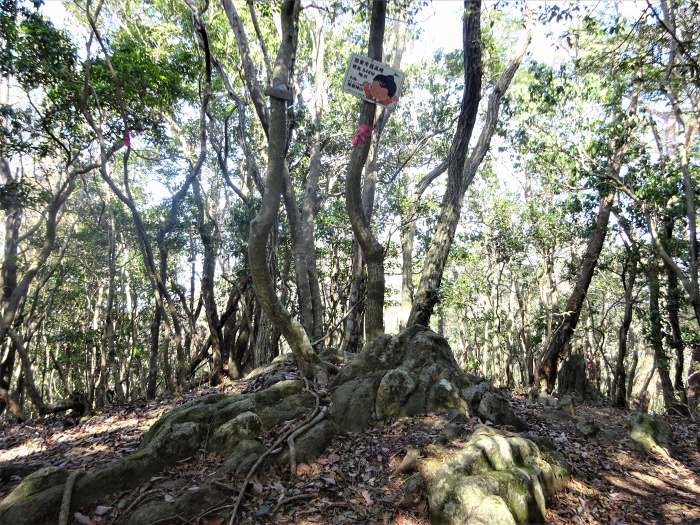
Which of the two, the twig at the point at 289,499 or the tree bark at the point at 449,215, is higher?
the tree bark at the point at 449,215

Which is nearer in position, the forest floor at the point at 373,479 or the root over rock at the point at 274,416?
the root over rock at the point at 274,416

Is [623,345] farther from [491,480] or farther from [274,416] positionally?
[274,416]

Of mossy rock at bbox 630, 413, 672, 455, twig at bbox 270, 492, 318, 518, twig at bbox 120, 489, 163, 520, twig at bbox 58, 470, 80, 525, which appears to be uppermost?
twig at bbox 58, 470, 80, 525

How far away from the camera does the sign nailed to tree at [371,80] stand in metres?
5.39

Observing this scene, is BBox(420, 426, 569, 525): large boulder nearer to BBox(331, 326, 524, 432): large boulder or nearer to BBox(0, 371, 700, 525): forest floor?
BBox(0, 371, 700, 525): forest floor

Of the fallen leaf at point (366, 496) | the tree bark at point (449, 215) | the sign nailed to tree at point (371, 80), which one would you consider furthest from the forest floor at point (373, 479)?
the sign nailed to tree at point (371, 80)

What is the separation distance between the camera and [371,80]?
17.9 ft

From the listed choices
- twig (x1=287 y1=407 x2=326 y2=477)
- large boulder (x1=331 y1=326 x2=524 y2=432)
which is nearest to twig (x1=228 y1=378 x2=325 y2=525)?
twig (x1=287 y1=407 x2=326 y2=477)

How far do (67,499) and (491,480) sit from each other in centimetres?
375

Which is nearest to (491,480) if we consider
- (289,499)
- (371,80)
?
(289,499)

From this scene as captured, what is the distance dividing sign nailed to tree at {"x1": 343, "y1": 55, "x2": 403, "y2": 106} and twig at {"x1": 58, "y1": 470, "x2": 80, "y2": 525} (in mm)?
4983

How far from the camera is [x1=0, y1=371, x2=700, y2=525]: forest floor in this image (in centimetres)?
411

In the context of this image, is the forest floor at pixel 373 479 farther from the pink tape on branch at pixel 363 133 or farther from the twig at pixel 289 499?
the pink tape on branch at pixel 363 133

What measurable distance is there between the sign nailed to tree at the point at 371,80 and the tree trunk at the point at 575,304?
797 centimetres
